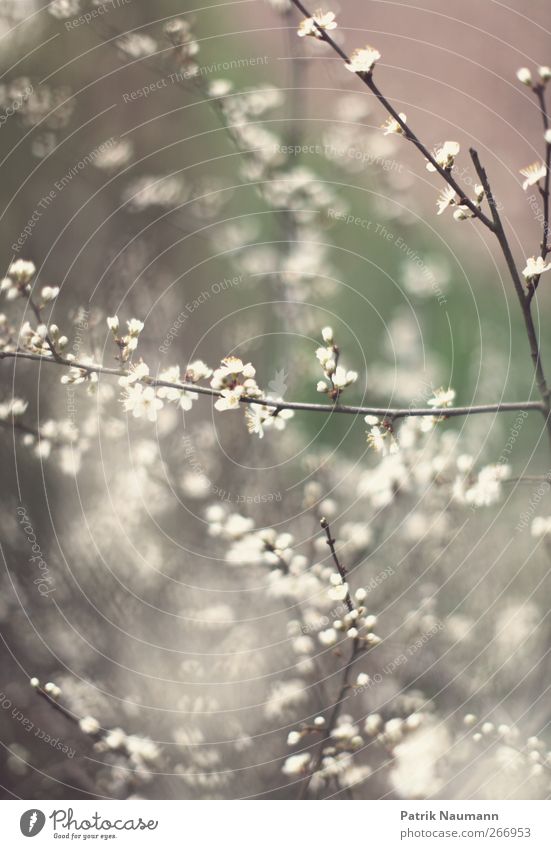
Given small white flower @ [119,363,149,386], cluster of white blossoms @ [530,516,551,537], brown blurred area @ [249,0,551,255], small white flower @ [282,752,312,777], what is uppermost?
brown blurred area @ [249,0,551,255]

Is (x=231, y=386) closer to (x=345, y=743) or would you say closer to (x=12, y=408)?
(x=12, y=408)

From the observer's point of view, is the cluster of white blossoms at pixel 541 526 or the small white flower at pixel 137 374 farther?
the cluster of white blossoms at pixel 541 526

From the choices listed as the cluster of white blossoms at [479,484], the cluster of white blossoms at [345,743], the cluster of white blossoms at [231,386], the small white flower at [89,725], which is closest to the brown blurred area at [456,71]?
the cluster of white blossoms at [479,484]

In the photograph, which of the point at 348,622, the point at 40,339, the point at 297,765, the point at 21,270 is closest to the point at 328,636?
the point at 348,622

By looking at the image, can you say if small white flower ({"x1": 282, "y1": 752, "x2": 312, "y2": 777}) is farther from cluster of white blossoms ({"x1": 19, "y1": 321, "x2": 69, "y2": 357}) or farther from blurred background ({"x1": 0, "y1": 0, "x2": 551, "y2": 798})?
cluster of white blossoms ({"x1": 19, "y1": 321, "x2": 69, "y2": 357})

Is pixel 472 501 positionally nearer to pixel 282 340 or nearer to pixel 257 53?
pixel 282 340

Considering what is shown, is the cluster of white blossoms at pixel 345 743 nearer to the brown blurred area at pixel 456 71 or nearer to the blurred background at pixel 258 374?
the blurred background at pixel 258 374

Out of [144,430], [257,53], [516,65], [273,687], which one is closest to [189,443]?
[144,430]

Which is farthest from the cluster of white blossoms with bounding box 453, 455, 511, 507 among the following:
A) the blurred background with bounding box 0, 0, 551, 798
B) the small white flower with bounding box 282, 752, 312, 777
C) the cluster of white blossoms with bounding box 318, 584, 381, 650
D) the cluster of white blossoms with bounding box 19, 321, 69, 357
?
the cluster of white blossoms with bounding box 19, 321, 69, 357
